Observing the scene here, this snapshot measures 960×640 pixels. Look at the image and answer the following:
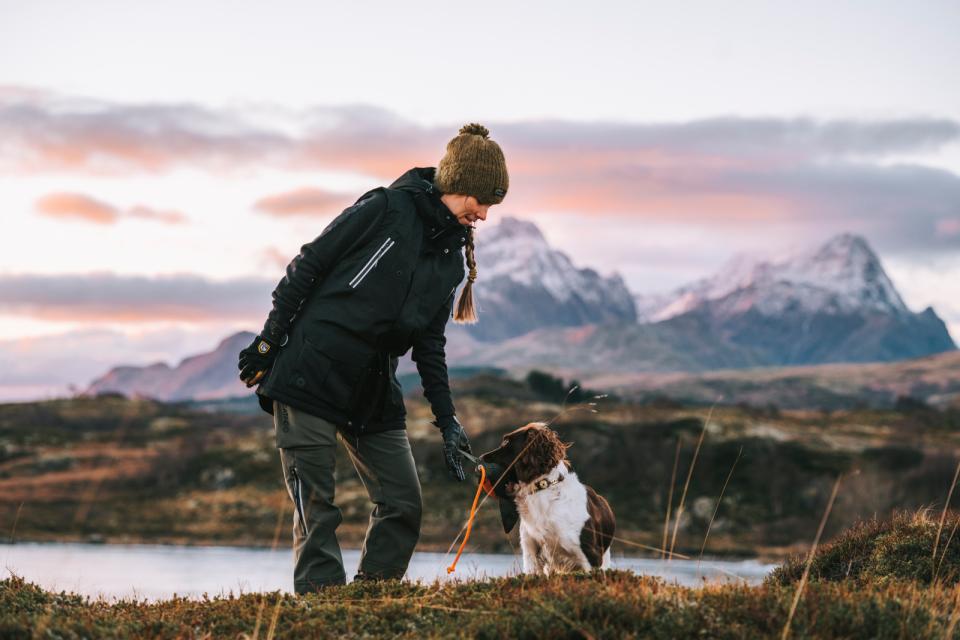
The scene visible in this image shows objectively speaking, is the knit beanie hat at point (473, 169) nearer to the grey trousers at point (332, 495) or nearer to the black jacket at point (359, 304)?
the black jacket at point (359, 304)

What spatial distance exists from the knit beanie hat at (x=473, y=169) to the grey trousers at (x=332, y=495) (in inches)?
61.2

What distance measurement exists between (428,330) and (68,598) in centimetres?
263

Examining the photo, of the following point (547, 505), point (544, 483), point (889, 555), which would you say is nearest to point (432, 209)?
point (544, 483)

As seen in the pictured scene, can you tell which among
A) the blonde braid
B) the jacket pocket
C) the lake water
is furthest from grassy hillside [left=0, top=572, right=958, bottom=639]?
the lake water

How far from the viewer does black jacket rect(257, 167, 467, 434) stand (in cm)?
638

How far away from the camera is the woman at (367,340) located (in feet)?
21.0

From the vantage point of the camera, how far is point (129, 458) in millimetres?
82250

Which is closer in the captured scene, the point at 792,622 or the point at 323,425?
the point at 792,622

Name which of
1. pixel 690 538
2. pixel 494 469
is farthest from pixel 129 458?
pixel 494 469

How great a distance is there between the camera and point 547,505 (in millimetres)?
7383

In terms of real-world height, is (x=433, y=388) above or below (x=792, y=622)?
above

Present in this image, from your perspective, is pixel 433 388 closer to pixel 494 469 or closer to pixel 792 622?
pixel 494 469

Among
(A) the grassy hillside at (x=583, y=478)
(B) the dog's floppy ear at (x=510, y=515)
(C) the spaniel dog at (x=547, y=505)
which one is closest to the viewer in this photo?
(C) the spaniel dog at (x=547, y=505)

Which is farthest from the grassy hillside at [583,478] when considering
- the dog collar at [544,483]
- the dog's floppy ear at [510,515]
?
the dog collar at [544,483]
